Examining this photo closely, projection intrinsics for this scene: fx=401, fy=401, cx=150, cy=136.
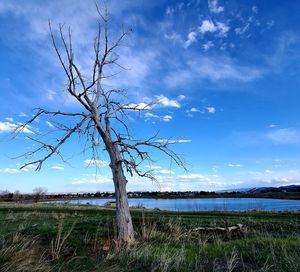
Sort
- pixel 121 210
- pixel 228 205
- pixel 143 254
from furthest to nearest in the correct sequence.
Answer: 1. pixel 228 205
2. pixel 121 210
3. pixel 143 254

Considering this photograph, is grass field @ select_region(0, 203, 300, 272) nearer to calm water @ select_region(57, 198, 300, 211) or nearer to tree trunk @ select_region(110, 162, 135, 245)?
tree trunk @ select_region(110, 162, 135, 245)

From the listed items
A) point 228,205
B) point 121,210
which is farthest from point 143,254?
point 228,205

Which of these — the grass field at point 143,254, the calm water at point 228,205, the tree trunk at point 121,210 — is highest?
the calm water at point 228,205

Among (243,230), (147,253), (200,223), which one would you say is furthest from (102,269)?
A: (200,223)

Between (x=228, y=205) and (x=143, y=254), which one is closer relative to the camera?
(x=143, y=254)

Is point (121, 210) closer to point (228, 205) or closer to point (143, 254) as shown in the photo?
point (143, 254)

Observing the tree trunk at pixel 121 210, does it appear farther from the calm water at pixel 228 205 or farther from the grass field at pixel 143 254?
the calm water at pixel 228 205

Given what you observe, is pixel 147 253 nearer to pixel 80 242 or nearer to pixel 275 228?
pixel 80 242

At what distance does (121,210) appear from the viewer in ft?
42.5

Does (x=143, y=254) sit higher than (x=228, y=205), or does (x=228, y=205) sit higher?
(x=228, y=205)

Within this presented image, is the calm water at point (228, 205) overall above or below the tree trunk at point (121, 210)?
above

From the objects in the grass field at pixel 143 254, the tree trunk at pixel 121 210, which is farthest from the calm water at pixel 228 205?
the tree trunk at pixel 121 210

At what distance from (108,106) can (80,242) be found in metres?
4.89

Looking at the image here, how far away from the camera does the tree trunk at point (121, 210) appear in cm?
1266
